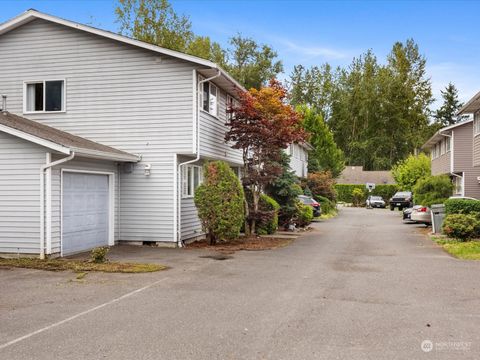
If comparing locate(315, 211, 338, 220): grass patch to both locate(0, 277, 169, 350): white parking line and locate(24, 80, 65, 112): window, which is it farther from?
locate(0, 277, 169, 350): white parking line

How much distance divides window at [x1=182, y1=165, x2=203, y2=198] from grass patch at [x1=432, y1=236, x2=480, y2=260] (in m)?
8.67

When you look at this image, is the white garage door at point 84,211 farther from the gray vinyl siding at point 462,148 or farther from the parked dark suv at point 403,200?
the parked dark suv at point 403,200

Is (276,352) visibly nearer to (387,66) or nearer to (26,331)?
(26,331)

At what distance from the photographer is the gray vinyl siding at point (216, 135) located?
54.2ft

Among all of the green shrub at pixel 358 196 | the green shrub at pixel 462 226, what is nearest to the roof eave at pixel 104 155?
the green shrub at pixel 462 226

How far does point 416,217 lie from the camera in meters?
27.1

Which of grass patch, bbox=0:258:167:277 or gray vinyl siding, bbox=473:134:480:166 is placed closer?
grass patch, bbox=0:258:167:277

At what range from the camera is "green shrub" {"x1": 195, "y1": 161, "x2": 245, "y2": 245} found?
15.7m

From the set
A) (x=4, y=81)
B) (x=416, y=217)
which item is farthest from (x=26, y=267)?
(x=416, y=217)

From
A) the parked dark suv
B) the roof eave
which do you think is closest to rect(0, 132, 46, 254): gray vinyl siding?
the roof eave

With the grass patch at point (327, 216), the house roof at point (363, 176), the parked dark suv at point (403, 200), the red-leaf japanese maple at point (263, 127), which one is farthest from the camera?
the house roof at point (363, 176)

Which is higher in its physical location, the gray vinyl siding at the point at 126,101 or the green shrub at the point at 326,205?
the gray vinyl siding at the point at 126,101

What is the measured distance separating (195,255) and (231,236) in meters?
2.32

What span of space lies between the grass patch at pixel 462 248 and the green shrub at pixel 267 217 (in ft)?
20.6
